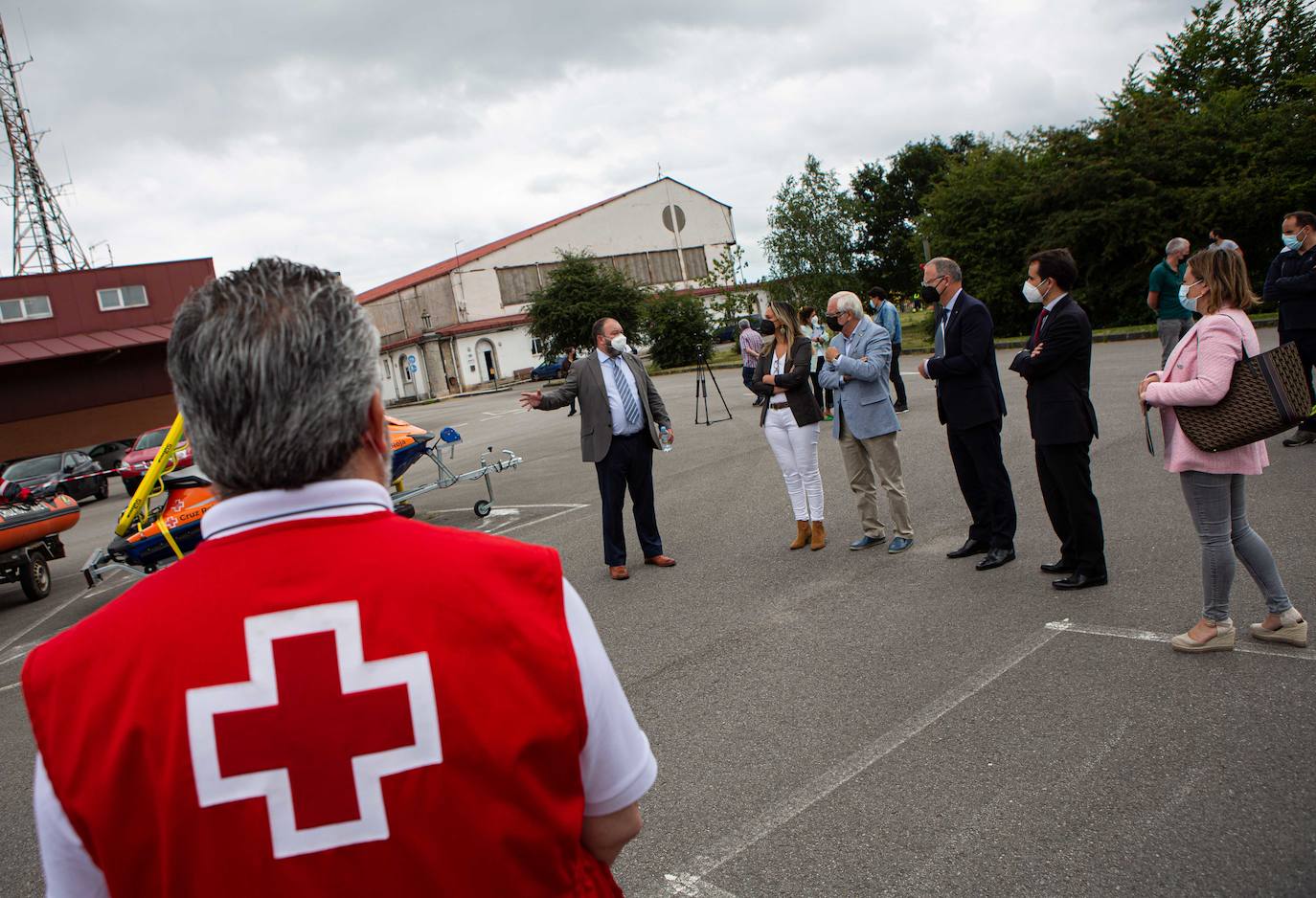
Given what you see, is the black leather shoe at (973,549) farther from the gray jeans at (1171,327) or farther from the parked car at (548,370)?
the parked car at (548,370)

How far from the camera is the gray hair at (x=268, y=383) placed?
134 cm

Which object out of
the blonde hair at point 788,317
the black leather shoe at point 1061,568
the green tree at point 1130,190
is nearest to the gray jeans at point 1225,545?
the black leather shoe at point 1061,568

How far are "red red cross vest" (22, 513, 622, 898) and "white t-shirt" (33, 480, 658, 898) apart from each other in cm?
3

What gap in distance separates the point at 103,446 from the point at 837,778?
2917 centimetres

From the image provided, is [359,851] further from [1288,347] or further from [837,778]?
[1288,347]

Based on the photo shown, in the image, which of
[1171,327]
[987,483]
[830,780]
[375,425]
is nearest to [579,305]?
[1171,327]

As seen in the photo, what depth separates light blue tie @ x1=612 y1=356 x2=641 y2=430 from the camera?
7.46 meters

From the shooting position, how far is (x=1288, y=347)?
4.20 metres

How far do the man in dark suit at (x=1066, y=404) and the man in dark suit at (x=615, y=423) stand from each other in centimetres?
298

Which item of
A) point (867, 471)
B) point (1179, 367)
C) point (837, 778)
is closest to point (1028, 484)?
point (867, 471)

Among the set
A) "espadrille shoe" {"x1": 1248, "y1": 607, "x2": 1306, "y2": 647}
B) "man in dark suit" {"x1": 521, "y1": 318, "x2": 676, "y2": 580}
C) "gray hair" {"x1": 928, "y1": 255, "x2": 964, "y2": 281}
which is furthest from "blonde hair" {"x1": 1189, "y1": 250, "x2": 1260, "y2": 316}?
"man in dark suit" {"x1": 521, "y1": 318, "x2": 676, "y2": 580}

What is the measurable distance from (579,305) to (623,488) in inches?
1514

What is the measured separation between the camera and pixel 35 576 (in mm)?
10688

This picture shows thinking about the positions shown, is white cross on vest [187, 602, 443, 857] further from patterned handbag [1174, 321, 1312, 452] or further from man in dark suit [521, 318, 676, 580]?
man in dark suit [521, 318, 676, 580]
